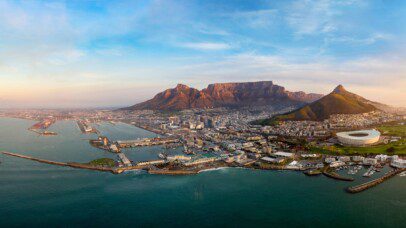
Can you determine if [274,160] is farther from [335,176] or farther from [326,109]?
[326,109]

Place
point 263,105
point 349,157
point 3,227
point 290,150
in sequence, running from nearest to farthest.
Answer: point 3,227, point 349,157, point 290,150, point 263,105

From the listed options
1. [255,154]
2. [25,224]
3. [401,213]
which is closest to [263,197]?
[401,213]

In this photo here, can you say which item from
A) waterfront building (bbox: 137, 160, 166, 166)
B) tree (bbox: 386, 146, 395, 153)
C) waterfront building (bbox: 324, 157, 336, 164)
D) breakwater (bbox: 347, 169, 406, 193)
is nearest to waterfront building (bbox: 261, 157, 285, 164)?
waterfront building (bbox: 324, 157, 336, 164)

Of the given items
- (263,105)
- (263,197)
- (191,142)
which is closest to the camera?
(263,197)

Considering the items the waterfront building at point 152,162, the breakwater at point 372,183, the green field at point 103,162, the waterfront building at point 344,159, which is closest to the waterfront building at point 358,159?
the waterfront building at point 344,159

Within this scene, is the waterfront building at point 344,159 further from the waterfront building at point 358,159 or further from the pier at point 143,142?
the pier at point 143,142

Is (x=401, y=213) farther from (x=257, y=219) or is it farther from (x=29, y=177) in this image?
(x=29, y=177)
